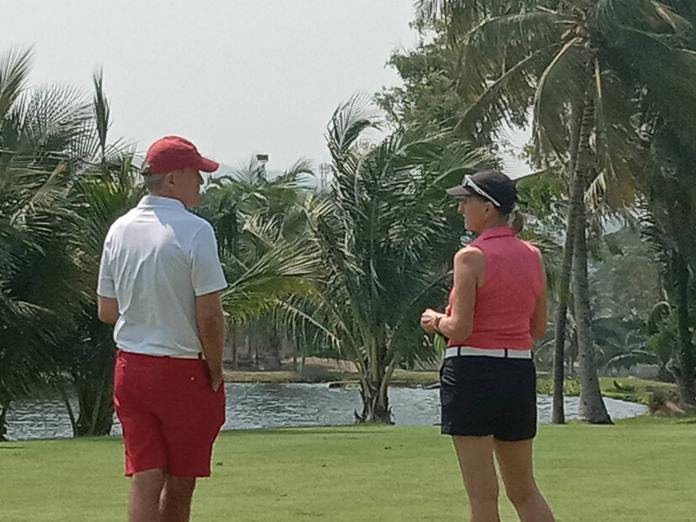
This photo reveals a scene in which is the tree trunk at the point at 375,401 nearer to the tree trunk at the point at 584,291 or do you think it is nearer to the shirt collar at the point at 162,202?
the tree trunk at the point at 584,291

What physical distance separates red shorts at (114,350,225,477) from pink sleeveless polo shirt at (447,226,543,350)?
1.14 meters

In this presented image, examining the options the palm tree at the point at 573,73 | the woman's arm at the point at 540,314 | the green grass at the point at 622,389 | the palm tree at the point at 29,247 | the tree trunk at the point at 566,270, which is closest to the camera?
the woman's arm at the point at 540,314

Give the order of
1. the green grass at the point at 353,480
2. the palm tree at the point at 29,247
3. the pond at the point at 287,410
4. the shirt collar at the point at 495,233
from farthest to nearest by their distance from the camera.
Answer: the pond at the point at 287,410 < the palm tree at the point at 29,247 < the green grass at the point at 353,480 < the shirt collar at the point at 495,233

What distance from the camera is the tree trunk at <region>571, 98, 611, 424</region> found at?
82.6 feet

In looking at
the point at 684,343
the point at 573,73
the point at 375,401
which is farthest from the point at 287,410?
the point at 684,343

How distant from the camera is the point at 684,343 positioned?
108 ft

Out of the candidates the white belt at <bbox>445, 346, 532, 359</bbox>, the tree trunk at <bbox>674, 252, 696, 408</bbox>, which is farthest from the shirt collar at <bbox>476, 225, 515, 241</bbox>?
the tree trunk at <bbox>674, 252, 696, 408</bbox>

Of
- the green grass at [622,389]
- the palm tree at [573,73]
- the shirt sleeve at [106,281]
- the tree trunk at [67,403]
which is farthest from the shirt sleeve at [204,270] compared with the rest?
the green grass at [622,389]

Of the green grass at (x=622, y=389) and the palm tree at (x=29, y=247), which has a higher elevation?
the palm tree at (x=29, y=247)

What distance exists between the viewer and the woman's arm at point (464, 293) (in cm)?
582

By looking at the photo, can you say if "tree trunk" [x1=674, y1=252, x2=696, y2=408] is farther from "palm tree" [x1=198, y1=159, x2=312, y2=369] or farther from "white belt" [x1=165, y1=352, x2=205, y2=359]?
"white belt" [x1=165, y1=352, x2=205, y2=359]

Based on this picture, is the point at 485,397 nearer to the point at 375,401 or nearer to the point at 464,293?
the point at 464,293

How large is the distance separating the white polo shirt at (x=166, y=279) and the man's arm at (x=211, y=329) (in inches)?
1.2

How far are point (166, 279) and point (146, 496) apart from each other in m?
0.89
